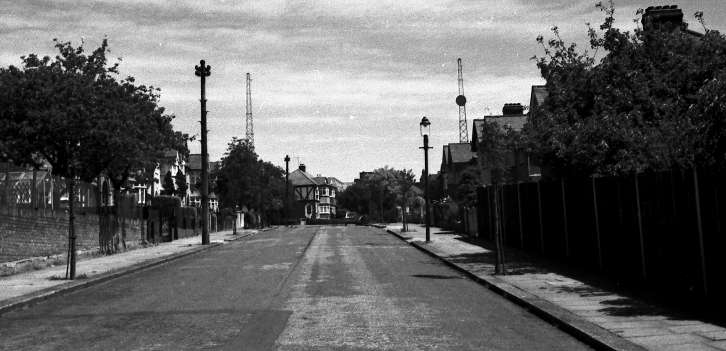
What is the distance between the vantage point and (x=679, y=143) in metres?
14.0

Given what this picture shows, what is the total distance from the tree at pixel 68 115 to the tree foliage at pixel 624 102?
17117 mm

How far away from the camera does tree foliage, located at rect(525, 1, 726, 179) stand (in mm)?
15086

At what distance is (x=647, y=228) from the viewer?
12.2m

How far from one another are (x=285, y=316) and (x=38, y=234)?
14666 mm

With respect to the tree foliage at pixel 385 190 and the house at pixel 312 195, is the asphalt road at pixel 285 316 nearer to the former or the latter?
the tree foliage at pixel 385 190

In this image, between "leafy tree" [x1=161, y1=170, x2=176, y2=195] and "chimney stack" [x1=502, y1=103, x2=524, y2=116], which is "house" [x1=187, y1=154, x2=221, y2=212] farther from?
"chimney stack" [x1=502, y1=103, x2=524, y2=116]

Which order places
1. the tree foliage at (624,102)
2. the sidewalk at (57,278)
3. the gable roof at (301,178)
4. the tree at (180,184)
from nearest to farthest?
the sidewalk at (57,278), the tree foliage at (624,102), the tree at (180,184), the gable roof at (301,178)

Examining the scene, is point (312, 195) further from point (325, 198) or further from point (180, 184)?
point (180, 184)

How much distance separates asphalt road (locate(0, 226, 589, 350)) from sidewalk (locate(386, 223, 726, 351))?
0.89 feet

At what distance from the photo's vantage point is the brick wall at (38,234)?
63.7 feet

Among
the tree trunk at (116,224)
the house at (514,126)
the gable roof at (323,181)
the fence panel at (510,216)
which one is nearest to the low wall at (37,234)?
the tree trunk at (116,224)

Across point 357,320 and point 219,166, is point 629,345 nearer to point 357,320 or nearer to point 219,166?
point 357,320

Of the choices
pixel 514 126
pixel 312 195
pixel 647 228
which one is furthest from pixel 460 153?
pixel 312 195

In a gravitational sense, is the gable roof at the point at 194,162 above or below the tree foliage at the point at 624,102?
above
